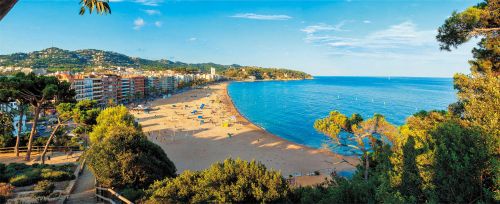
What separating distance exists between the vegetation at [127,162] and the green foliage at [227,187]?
7.93ft

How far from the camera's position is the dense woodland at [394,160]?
14.5 feet

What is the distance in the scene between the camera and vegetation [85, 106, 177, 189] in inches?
432

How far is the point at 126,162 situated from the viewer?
11.2 m

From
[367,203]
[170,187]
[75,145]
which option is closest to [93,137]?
[75,145]

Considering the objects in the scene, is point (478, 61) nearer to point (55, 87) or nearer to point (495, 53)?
point (495, 53)

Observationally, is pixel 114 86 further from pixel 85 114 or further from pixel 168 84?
pixel 85 114

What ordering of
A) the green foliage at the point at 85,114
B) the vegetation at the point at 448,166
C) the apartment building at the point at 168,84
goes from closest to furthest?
the vegetation at the point at 448,166
the green foliage at the point at 85,114
the apartment building at the point at 168,84

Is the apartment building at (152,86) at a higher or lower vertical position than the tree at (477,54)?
lower

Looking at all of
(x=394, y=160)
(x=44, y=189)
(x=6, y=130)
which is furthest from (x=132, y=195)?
(x=6, y=130)

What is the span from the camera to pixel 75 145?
24.2 meters

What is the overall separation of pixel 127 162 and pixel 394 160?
31.6 feet

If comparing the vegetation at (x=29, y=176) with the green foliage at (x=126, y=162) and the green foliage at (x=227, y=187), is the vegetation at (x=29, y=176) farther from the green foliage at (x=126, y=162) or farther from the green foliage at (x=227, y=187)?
the green foliage at (x=227, y=187)

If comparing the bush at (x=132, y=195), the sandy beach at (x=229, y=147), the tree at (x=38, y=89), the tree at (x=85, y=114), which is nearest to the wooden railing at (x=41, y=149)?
the tree at (x=85, y=114)

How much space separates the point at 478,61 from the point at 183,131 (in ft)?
117
